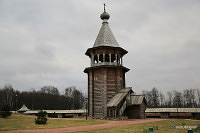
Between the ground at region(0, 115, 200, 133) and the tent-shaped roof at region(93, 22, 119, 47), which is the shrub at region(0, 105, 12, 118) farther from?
the tent-shaped roof at region(93, 22, 119, 47)

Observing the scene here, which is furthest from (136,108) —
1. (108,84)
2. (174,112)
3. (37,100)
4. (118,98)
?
(37,100)

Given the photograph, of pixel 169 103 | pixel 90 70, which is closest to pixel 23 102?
pixel 90 70

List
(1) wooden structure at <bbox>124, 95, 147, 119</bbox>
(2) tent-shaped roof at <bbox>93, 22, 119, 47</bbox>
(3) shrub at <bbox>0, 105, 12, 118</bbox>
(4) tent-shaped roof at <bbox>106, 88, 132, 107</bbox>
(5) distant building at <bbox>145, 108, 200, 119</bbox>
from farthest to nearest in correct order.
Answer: (5) distant building at <bbox>145, 108, 200, 119</bbox>, (2) tent-shaped roof at <bbox>93, 22, 119, 47</bbox>, (1) wooden structure at <bbox>124, 95, 147, 119</bbox>, (4) tent-shaped roof at <bbox>106, 88, 132, 107</bbox>, (3) shrub at <bbox>0, 105, 12, 118</bbox>

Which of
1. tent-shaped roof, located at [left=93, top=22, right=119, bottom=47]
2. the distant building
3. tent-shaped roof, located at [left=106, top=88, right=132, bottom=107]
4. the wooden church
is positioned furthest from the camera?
the distant building

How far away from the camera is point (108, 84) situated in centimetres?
2962

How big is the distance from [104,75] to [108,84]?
1550mm

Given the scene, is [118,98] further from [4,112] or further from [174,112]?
[4,112]

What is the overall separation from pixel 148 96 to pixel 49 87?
49.2 meters

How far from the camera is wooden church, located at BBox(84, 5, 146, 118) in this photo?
92.5 ft

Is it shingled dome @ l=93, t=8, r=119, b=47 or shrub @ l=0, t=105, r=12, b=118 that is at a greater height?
shingled dome @ l=93, t=8, r=119, b=47

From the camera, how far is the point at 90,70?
1233 inches

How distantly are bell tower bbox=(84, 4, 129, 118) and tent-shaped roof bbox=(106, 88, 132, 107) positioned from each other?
738 mm

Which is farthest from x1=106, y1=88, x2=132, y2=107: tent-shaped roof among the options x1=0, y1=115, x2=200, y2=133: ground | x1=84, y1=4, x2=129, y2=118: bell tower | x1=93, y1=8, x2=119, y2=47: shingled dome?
x1=93, y1=8, x2=119, y2=47: shingled dome

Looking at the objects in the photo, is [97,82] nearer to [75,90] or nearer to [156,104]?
[156,104]
